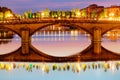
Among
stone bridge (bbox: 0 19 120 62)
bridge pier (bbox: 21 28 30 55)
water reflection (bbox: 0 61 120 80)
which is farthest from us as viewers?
bridge pier (bbox: 21 28 30 55)

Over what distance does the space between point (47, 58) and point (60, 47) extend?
1488 cm

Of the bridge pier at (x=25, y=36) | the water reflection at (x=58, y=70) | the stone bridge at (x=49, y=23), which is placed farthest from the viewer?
the bridge pier at (x=25, y=36)

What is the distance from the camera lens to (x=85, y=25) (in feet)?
210

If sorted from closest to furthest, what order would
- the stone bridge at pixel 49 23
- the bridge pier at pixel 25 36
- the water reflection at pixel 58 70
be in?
the water reflection at pixel 58 70, the stone bridge at pixel 49 23, the bridge pier at pixel 25 36

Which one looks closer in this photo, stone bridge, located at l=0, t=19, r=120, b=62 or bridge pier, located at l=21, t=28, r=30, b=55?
stone bridge, located at l=0, t=19, r=120, b=62

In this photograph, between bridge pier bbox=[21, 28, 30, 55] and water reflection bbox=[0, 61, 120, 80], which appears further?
bridge pier bbox=[21, 28, 30, 55]

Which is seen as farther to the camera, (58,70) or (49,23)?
(49,23)

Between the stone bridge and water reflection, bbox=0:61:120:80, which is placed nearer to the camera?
water reflection, bbox=0:61:120:80

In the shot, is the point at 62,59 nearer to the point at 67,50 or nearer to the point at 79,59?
the point at 79,59

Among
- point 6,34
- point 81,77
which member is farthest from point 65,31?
point 81,77

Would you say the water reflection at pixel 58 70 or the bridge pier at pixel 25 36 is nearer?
the water reflection at pixel 58 70

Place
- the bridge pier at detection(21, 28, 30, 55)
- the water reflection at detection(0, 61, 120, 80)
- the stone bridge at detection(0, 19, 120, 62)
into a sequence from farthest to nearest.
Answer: the bridge pier at detection(21, 28, 30, 55), the stone bridge at detection(0, 19, 120, 62), the water reflection at detection(0, 61, 120, 80)

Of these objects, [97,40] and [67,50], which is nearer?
[97,40]

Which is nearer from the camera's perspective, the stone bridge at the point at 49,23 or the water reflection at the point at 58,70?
the water reflection at the point at 58,70
